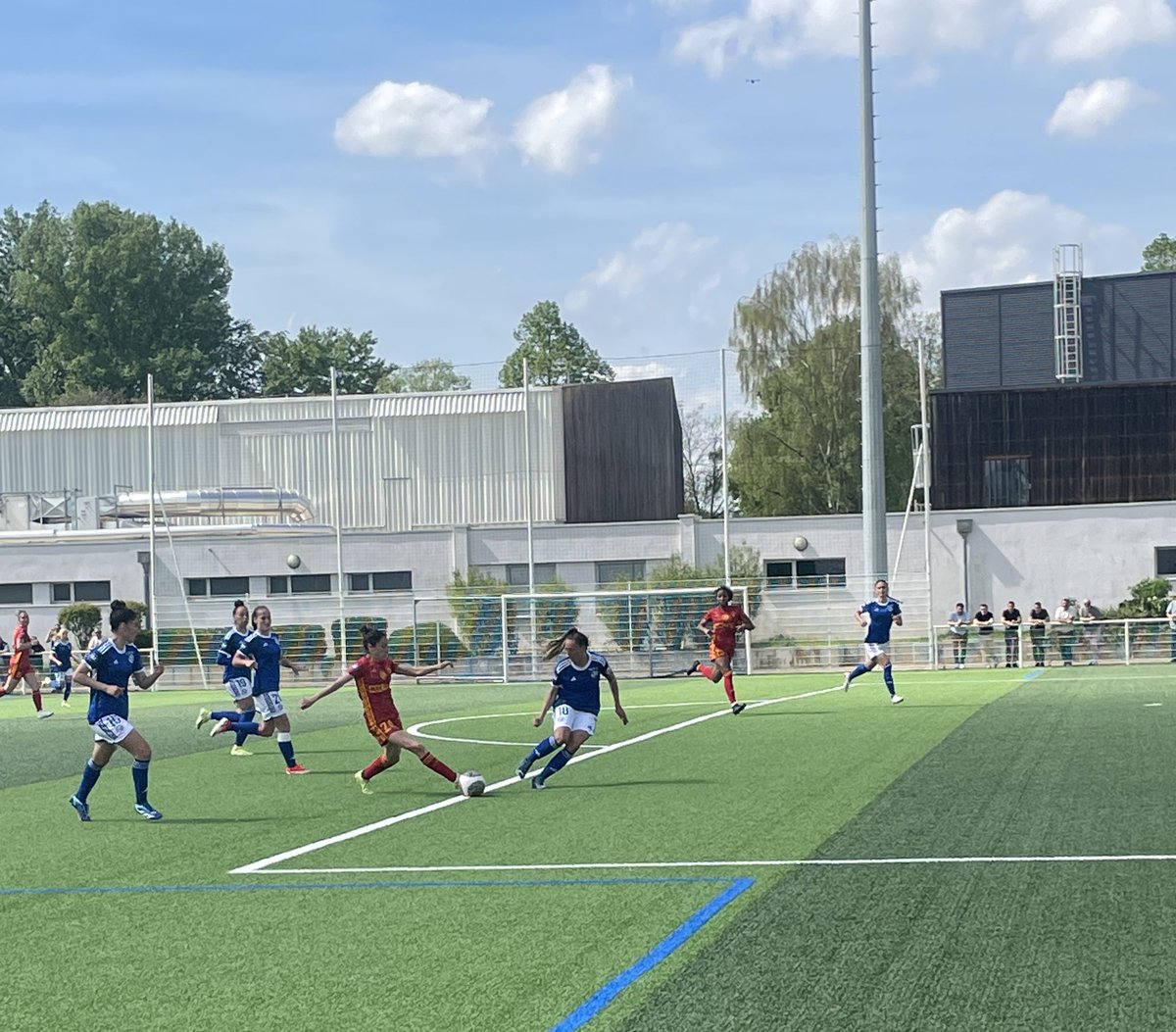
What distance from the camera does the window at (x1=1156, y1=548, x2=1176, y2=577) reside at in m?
45.4

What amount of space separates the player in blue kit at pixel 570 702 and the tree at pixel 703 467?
171 feet

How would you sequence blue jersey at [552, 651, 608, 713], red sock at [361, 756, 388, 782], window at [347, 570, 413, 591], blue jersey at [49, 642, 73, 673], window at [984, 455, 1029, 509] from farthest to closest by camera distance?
window at [984, 455, 1029, 509]
window at [347, 570, 413, 591]
blue jersey at [49, 642, 73, 673]
blue jersey at [552, 651, 608, 713]
red sock at [361, 756, 388, 782]

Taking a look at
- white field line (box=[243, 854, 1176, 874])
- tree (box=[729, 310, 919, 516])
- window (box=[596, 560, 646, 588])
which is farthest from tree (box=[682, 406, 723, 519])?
white field line (box=[243, 854, 1176, 874])

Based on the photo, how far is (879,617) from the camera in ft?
80.7

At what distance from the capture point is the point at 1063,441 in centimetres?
5300

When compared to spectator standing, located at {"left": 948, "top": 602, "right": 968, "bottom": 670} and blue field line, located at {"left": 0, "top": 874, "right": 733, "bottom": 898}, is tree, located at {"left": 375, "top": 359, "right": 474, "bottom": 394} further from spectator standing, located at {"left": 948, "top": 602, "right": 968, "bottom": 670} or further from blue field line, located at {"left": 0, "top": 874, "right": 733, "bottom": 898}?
blue field line, located at {"left": 0, "top": 874, "right": 733, "bottom": 898}

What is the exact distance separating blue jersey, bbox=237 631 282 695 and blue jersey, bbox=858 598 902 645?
9924mm

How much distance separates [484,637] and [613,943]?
32.4m

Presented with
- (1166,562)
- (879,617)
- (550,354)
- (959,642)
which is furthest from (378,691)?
(550,354)

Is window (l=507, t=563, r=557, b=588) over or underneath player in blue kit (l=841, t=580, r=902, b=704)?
over

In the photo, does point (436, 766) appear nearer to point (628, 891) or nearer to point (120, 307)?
point (628, 891)

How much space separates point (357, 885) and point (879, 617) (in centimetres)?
1547

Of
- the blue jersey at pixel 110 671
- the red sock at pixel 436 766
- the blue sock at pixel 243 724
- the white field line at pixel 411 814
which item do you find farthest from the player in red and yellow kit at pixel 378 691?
the blue sock at pixel 243 724

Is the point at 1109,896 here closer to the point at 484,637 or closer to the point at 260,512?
the point at 484,637
